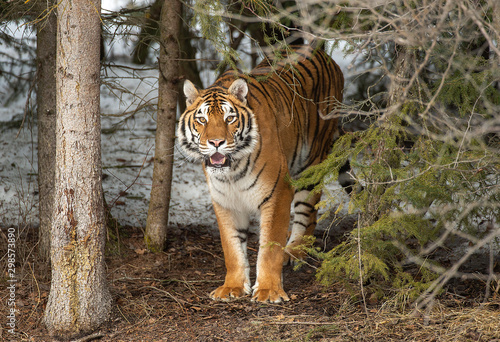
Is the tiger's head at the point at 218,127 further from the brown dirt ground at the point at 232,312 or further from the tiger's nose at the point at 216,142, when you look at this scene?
the brown dirt ground at the point at 232,312

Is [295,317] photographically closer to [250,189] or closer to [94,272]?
[250,189]

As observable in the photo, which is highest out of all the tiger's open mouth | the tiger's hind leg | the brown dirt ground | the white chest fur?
the tiger's open mouth

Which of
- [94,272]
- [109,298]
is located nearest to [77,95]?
[94,272]

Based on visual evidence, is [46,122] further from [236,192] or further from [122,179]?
[122,179]

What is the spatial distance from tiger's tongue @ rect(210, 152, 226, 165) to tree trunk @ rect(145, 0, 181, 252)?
4.12 feet

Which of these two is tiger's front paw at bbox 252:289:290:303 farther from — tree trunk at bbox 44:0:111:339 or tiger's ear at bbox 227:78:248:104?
tiger's ear at bbox 227:78:248:104

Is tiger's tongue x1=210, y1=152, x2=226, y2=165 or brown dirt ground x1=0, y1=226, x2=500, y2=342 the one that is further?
tiger's tongue x1=210, y1=152, x2=226, y2=165

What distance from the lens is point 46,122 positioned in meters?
5.07

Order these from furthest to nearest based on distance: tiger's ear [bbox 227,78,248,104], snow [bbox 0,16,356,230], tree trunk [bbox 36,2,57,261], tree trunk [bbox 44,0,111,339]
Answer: snow [bbox 0,16,356,230] < tree trunk [bbox 36,2,57,261] < tiger's ear [bbox 227,78,248,104] < tree trunk [bbox 44,0,111,339]

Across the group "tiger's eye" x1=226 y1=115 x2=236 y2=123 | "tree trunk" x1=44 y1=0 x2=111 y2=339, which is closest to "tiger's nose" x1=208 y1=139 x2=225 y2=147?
"tiger's eye" x1=226 y1=115 x2=236 y2=123

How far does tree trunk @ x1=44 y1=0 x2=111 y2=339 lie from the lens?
379 cm

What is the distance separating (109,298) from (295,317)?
4.91 feet

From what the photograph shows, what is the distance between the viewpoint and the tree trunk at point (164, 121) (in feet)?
17.3

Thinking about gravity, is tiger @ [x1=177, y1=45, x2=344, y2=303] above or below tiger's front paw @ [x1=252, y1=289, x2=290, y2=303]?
above
